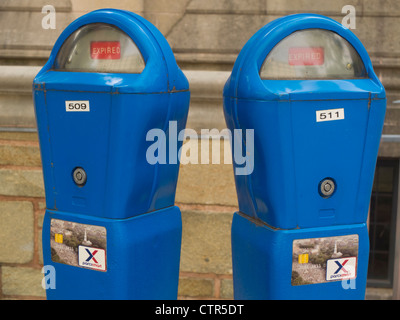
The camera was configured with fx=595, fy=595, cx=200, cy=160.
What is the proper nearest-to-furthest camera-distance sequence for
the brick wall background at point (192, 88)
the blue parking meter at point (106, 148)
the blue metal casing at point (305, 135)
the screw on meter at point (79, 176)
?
the blue metal casing at point (305, 135) → the blue parking meter at point (106, 148) → the screw on meter at point (79, 176) → the brick wall background at point (192, 88)

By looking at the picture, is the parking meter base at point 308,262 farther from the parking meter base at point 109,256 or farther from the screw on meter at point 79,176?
the screw on meter at point 79,176

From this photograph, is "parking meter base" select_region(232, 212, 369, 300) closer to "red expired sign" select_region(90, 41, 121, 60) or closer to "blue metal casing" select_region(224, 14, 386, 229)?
"blue metal casing" select_region(224, 14, 386, 229)

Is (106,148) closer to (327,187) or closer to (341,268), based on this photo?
(327,187)

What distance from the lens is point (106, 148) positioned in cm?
239

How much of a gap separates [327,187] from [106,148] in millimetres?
894

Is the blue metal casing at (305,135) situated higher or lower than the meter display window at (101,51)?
lower

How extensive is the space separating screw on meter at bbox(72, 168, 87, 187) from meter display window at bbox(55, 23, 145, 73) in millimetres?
422

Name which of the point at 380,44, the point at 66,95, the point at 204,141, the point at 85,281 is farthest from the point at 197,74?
the point at 85,281

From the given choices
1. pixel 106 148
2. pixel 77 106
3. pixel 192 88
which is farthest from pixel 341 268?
pixel 192 88

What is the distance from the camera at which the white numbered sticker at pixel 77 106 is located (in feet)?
7.82

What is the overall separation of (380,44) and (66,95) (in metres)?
2.08

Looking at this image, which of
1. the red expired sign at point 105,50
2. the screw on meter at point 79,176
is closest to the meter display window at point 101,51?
the red expired sign at point 105,50

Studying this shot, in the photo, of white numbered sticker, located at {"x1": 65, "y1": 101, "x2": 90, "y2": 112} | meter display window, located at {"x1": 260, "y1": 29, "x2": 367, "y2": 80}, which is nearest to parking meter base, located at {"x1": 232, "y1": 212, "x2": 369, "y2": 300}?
meter display window, located at {"x1": 260, "y1": 29, "x2": 367, "y2": 80}
